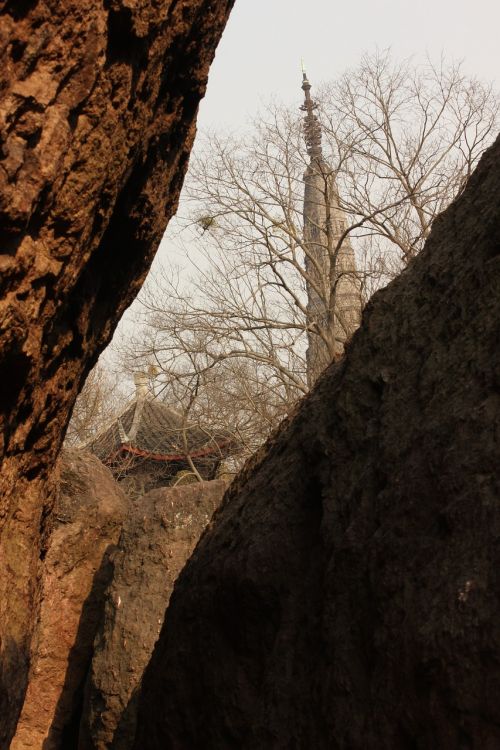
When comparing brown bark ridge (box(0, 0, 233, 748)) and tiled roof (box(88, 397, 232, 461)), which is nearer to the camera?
brown bark ridge (box(0, 0, 233, 748))

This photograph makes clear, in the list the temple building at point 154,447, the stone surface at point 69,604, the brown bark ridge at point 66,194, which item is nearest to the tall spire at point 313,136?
the temple building at point 154,447

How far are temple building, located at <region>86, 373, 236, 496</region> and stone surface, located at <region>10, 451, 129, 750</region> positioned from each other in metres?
8.64

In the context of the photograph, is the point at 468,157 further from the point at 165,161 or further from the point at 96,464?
the point at 165,161

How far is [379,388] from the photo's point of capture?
10.8 ft

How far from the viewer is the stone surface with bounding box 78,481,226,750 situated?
651 cm

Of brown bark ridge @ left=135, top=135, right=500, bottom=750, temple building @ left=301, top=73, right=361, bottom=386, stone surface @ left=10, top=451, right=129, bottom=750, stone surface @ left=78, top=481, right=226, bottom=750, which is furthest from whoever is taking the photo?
temple building @ left=301, top=73, right=361, bottom=386

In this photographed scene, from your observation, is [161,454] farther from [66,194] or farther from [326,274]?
[66,194]

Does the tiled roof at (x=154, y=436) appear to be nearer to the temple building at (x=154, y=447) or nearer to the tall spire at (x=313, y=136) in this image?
the temple building at (x=154, y=447)

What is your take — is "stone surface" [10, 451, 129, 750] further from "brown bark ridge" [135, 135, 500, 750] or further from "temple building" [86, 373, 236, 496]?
"temple building" [86, 373, 236, 496]

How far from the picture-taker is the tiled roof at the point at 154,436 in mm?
17378

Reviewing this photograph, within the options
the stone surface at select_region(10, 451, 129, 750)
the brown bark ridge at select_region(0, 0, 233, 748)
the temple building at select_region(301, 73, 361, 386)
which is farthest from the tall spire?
the brown bark ridge at select_region(0, 0, 233, 748)

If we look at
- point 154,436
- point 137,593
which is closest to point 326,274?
point 154,436

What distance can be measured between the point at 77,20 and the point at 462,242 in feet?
5.02

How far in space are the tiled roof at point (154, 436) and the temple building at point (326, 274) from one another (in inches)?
92.7
